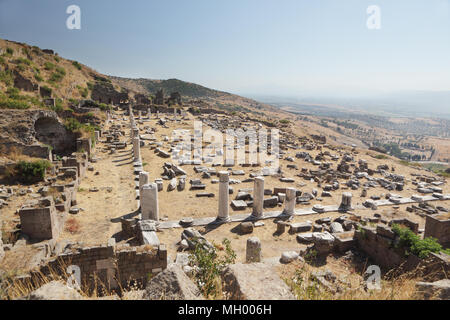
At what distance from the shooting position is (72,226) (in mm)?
9898

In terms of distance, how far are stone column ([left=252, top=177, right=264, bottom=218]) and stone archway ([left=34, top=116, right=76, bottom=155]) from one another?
17.3 m

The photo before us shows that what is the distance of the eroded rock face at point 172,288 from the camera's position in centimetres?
356

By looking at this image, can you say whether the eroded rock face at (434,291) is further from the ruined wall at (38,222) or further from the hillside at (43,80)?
the hillside at (43,80)

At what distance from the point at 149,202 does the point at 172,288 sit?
735cm

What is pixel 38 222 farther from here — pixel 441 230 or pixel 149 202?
pixel 441 230

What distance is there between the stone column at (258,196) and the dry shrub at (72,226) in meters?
7.53

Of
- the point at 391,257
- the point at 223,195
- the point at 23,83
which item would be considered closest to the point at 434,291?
the point at 391,257

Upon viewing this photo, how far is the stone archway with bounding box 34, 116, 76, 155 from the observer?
20.2 meters

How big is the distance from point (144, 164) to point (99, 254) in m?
12.6

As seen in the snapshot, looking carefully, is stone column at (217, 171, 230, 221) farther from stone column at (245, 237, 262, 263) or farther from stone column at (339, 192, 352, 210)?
stone column at (339, 192, 352, 210)

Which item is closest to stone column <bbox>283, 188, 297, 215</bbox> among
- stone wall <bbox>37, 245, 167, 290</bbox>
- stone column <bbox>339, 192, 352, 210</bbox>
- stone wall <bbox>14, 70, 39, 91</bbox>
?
stone column <bbox>339, 192, 352, 210</bbox>
